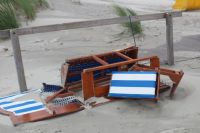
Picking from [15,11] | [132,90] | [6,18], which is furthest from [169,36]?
[15,11]

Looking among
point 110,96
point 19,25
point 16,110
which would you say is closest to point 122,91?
point 110,96

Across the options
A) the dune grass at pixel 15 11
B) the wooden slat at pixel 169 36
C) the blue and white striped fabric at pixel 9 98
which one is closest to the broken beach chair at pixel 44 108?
the blue and white striped fabric at pixel 9 98

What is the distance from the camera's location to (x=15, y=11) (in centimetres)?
1022

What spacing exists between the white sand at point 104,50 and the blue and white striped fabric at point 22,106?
191 millimetres

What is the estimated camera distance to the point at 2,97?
529cm

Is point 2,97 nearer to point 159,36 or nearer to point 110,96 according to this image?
point 110,96

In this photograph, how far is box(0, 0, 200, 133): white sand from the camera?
423 cm

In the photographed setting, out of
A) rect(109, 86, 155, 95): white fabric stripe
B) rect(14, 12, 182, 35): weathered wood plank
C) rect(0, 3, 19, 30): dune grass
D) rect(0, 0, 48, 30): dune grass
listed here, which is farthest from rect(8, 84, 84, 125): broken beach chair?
rect(0, 0, 48, 30): dune grass

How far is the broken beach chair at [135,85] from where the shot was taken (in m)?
4.48

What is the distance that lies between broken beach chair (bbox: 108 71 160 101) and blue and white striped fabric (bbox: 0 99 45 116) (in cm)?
84

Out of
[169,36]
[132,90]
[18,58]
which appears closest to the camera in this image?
[132,90]

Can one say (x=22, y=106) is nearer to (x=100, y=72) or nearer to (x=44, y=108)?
(x=44, y=108)

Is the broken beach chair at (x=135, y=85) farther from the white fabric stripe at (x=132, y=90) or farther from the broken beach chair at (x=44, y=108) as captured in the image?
the broken beach chair at (x=44, y=108)

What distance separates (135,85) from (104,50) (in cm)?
304
